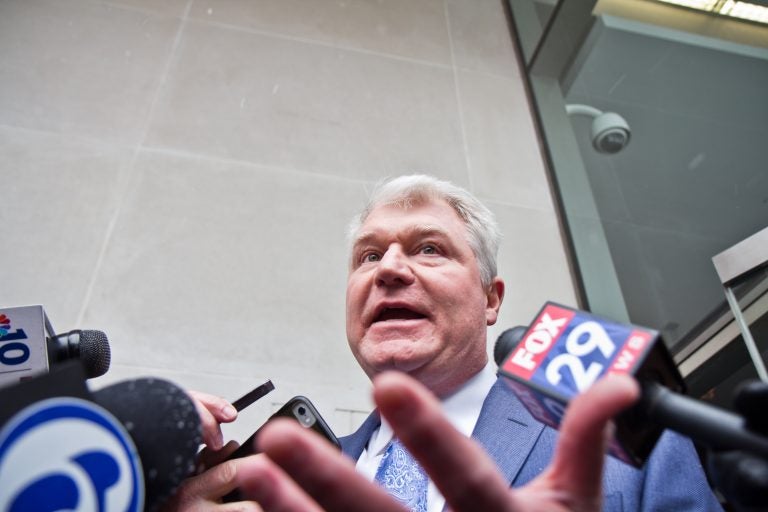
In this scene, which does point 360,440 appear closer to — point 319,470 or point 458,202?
point 458,202

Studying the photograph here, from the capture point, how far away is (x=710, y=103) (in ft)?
6.02

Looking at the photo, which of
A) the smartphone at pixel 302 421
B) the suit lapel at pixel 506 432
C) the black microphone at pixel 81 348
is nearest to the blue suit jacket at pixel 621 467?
the suit lapel at pixel 506 432

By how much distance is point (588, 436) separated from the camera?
0.36m

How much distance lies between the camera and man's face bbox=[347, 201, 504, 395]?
101 centimetres

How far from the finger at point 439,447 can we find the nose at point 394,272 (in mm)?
738

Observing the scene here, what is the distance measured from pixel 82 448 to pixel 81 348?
17.3 inches

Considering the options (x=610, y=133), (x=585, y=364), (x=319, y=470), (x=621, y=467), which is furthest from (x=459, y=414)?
(x=610, y=133)

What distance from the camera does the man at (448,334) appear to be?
775 millimetres

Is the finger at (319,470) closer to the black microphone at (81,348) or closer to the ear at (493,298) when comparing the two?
the black microphone at (81,348)

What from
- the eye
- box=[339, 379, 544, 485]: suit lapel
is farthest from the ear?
box=[339, 379, 544, 485]: suit lapel

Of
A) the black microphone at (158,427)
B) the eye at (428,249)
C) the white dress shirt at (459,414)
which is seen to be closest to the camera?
the black microphone at (158,427)

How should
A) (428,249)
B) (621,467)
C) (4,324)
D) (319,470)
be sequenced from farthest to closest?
(428,249)
(621,467)
(4,324)
(319,470)

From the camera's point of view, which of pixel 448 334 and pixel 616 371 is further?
pixel 448 334

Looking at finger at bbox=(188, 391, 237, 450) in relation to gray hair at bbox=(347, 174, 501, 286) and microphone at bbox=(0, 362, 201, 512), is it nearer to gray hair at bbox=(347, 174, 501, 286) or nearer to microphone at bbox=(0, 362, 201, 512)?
microphone at bbox=(0, 362, 201, 512)
